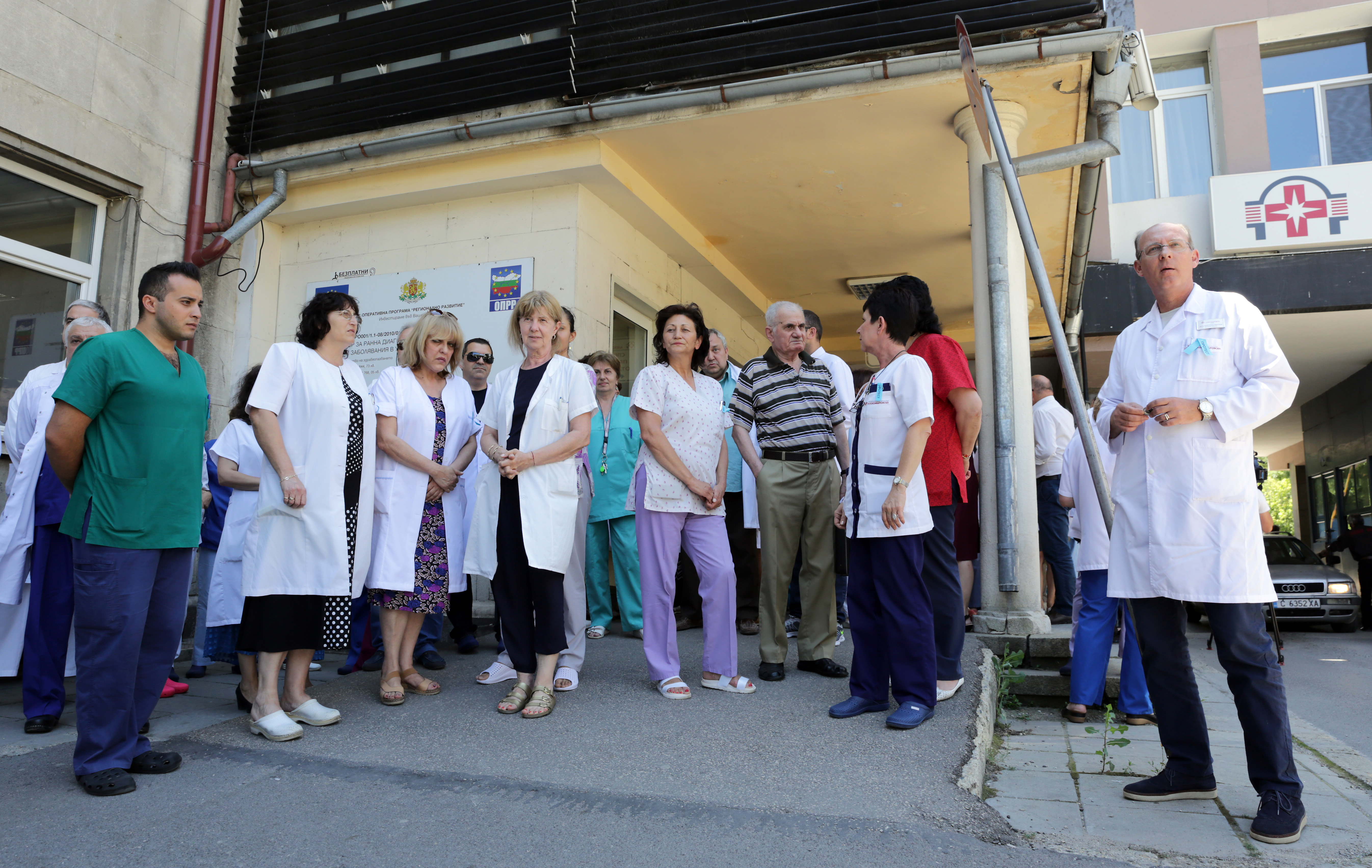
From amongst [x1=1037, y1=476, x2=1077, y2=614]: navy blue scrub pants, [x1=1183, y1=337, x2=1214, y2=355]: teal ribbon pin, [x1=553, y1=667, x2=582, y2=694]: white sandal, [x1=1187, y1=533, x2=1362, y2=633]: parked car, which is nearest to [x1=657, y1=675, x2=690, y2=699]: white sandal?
[x1=553, y1=667, x2=582, y2=694]: white sandal

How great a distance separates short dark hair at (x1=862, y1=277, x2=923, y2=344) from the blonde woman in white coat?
1.99m

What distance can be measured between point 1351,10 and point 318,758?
1655cm

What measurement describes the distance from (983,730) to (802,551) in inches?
48.0

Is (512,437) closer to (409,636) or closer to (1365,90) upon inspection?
(409,636)

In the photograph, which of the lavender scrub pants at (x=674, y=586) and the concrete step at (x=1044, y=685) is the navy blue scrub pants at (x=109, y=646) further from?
the concrete step at (x=1044, y=685)

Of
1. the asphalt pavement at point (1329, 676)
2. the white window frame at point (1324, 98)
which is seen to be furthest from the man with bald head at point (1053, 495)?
the white window frame at point (1324, 98)

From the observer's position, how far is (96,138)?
6410 millimetres

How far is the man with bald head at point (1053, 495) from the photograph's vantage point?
22.1 ft

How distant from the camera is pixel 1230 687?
2846 mm

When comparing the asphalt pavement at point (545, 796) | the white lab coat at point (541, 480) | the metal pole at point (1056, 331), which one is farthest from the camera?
the white lab coat at point (541, 480)

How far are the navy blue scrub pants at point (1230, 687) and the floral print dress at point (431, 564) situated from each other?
9.65 feet

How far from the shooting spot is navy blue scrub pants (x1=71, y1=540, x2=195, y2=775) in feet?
9.57

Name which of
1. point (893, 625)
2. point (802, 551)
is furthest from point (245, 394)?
point (893, 625)

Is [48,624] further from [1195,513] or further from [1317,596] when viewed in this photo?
[1317,596]
